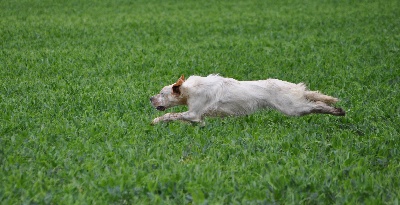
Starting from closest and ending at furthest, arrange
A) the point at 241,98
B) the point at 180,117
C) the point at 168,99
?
the point at 241,98
the point at 180,117
the point at 168,99

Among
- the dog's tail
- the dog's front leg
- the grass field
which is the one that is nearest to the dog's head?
the dog's front leg

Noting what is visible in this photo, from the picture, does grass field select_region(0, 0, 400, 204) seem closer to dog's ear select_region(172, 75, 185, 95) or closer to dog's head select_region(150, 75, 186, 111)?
dog's head select_region(150, 75, 186, 111)

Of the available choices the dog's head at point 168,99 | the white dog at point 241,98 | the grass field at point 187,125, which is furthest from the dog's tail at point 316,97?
the dog's head at point 168,99

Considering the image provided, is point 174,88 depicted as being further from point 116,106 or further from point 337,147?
point 337,147

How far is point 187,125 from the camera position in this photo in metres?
8.19

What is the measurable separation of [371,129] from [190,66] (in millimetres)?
6323

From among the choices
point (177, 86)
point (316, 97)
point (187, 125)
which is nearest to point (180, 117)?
point (187, 125)

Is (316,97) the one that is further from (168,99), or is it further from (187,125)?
(168,99)

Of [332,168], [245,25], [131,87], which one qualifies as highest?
[332,168]

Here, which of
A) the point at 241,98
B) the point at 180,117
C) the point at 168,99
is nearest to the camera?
the point at 241,98

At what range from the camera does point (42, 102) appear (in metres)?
9.71

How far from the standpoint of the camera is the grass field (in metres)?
5.66

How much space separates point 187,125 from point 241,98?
0.82 meters

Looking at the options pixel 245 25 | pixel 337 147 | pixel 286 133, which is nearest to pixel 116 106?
pixel 286 133
